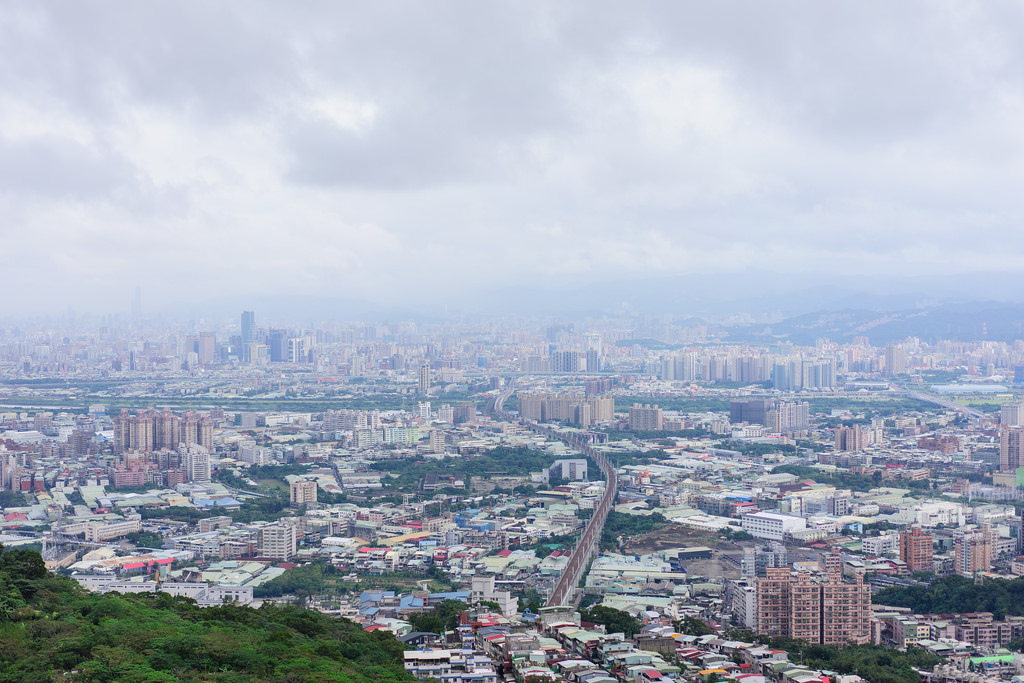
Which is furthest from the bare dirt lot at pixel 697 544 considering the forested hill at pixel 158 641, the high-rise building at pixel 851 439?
the high-rise building at pixel 851 439

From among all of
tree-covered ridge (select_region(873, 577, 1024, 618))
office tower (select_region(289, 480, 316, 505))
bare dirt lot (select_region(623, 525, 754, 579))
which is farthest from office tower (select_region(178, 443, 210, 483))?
Answer: tree-covered ridge (select_region(873, 577, 1024, 618))

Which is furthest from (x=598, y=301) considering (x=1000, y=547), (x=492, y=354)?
(x=1000, y=547)

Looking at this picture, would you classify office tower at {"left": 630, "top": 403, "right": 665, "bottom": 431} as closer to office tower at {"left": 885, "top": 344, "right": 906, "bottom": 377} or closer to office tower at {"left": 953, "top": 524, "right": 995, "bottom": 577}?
office tower at {"left": 953, "top": 524, "right": 995, "bottom": 577}

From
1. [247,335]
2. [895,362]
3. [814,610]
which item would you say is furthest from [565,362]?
[814,610]

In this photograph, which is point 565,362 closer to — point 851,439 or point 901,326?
point 901,326

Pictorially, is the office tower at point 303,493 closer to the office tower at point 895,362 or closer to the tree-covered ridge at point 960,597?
the tree-covered ridge at point 960,597

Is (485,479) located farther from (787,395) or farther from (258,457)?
(787,395)
